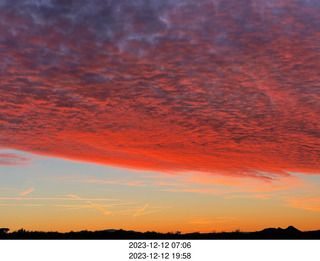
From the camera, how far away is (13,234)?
39719 millimetres

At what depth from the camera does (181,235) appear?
3903 centimetres

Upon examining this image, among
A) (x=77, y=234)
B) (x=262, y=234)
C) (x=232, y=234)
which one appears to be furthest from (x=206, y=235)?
(x=77, y=234)

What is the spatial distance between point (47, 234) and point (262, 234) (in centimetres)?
2317

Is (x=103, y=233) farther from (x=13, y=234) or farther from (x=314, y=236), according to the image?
(x=314, y=236)

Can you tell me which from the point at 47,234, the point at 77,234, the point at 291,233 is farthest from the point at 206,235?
the point at 47,234

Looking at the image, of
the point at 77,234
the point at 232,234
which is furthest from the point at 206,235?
the point at 77,234

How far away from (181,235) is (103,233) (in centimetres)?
858
